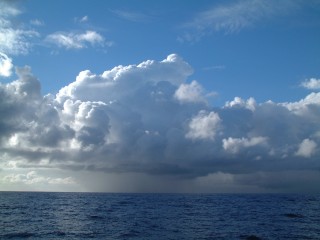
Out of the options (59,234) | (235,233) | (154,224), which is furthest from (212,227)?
(59,234)

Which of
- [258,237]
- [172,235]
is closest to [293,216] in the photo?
[258,237]

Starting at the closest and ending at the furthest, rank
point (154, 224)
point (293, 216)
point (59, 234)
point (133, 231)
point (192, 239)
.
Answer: point (192, 239) < point (59, 234) < point (133, 231) < point (154, 224) < point (293, 216)

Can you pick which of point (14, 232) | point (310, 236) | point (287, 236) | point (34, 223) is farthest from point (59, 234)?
point (310, 236)

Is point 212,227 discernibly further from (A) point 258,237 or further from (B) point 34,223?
(B) point 34,223

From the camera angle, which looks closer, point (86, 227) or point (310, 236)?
point (310, 236)

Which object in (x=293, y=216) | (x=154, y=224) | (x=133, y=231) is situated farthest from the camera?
(x=293, y=216)

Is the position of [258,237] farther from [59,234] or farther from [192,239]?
[59,234]

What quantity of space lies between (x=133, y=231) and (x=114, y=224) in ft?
33.5

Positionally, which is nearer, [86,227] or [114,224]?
[86,227]

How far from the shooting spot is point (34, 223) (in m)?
64.5

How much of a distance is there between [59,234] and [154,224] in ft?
63.6

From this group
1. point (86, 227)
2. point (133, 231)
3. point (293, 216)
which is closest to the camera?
point (133, 231)

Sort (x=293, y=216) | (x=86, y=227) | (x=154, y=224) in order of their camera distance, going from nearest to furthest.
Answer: (x=86, y=227)
(x=154, y=224)
(x=293, y=216)

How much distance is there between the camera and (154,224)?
6406 cm
